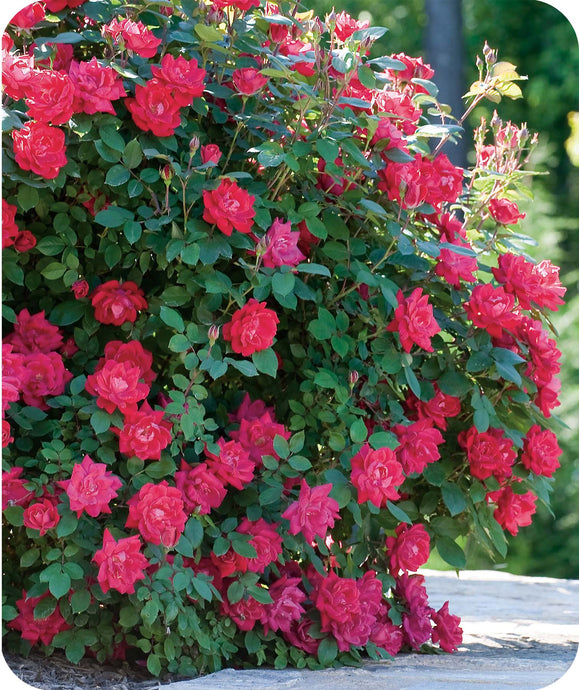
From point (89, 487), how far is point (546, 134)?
1030 cm

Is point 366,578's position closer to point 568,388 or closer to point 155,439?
point 155,439

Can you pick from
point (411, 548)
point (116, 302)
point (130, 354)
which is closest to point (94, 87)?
point (116, 302)

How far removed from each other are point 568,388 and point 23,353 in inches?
231

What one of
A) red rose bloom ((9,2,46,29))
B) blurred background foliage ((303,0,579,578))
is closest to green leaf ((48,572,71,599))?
red rose bloom ((9,2,46,29))

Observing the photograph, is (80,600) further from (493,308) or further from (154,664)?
(493,308)

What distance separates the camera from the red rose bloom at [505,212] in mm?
2219

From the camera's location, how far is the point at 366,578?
6.71 feet

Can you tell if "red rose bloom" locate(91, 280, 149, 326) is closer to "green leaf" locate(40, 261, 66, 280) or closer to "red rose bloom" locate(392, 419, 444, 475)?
"green leaf" locate(40, 261, 66, 280)

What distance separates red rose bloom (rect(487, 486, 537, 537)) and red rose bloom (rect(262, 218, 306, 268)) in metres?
0.86

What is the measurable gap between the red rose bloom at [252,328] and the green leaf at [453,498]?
2.00 feet

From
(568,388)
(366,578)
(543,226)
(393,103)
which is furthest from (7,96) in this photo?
(543,226)

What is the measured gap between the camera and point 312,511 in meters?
1.78

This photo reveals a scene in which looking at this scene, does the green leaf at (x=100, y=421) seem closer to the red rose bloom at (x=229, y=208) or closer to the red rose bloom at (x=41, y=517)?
the red rose bloom at (x=41, y=517)

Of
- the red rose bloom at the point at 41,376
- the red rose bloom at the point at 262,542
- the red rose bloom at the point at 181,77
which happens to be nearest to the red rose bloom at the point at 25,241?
the red rose bloom at the point at 41,376
